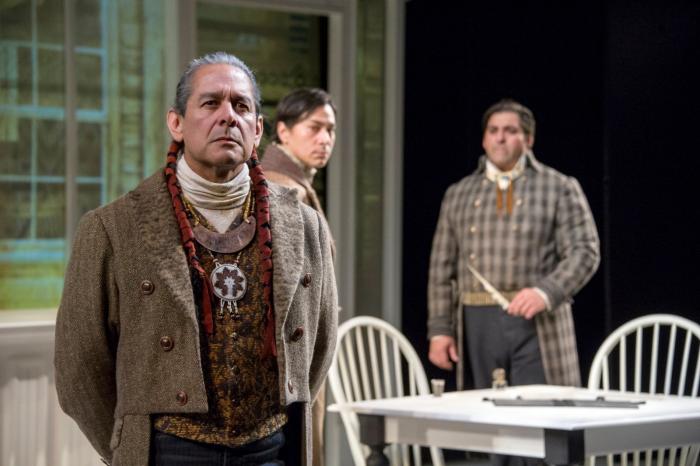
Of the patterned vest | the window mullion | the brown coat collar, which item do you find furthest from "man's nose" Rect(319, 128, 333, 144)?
the patterned vest

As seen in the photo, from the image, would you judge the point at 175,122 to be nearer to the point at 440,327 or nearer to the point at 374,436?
the point at 374,436

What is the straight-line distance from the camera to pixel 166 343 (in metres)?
2.06

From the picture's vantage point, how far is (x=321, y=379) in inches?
97.0

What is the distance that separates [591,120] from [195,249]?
4347 mm

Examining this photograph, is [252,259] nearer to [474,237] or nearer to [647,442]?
[647,442]

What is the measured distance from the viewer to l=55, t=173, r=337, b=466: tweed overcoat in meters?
2.05

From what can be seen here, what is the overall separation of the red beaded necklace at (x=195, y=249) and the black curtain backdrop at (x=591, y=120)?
407 centimetres

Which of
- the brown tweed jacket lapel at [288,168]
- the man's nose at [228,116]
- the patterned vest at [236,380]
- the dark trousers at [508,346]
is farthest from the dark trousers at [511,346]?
the man's nose at [228,116]

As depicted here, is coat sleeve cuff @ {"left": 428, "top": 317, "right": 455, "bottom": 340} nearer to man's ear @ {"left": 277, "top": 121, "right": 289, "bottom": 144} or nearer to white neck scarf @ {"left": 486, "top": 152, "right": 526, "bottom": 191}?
white neck scarf @ {"left": 486, "top": 152, "right": 526, "bottom": 191}

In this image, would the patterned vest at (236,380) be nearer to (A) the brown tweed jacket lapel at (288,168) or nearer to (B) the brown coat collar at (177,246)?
(B) the brown coat collar at (177,246)

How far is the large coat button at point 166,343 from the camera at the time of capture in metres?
2.06

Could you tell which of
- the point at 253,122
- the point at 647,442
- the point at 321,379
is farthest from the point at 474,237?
the point at 253,122

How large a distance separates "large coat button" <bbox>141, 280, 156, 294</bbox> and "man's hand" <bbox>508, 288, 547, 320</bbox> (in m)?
2.87

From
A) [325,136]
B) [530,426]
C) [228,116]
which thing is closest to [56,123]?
[325,136]
